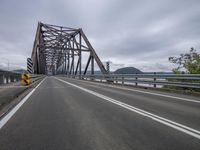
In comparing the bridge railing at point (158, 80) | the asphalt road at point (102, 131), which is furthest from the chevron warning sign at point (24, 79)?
the asphalt road at point (102, 131)

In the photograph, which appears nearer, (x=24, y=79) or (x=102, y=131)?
(x=102, y=131)

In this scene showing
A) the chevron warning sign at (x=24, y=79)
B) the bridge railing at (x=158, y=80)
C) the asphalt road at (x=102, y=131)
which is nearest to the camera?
the asphalt road at (x=102, y=131)

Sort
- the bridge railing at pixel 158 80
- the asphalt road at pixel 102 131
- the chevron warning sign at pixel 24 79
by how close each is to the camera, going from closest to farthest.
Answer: the asphalt road at pixel 102 131, the bridge railing at pixel 158 80, the chevron warning sign at pixel 24 79

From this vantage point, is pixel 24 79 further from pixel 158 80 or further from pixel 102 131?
pixel 102 131

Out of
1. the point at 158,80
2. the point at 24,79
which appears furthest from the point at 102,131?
the point at 24,79

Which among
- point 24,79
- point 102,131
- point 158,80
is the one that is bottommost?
point 102,131

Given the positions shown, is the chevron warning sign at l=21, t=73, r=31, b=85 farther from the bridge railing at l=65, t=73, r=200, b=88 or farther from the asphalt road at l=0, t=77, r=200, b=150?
the asphalt road at l=0, t=77, r=200, b=150

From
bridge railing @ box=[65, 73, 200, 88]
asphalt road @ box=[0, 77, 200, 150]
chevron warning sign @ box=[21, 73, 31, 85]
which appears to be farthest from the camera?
chevron warning sign @ box=[21, 73, 31, 85]

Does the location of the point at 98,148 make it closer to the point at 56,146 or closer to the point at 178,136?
the point at 56,146

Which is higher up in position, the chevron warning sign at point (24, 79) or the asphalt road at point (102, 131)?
the chevron warning sign at point (24, 79)

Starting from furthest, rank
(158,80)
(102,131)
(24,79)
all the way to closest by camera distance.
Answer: (24,79), (158,80), (102,131)

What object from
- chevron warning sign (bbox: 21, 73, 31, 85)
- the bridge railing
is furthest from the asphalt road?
chevron warning sign (bbox: 21, 73, 31, 85)

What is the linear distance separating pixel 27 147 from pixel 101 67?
89.6 feet

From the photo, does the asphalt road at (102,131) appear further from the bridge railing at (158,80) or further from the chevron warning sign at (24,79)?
the chevron warning sign at (24,79)
